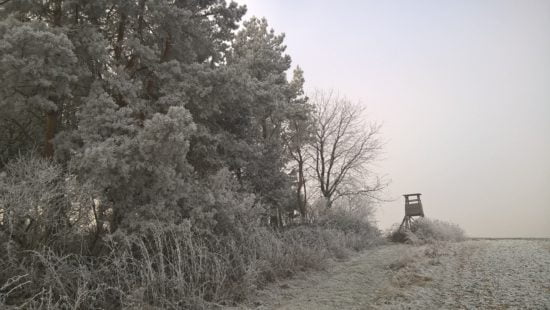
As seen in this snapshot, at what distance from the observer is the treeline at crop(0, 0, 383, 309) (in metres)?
5.21

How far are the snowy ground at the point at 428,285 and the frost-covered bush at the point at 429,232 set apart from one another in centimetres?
601

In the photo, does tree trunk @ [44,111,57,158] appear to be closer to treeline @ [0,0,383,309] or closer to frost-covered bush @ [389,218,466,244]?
treeline @ [0,0,383,309]

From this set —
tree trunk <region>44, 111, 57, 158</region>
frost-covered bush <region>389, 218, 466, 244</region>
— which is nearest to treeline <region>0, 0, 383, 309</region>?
tree trunk <region>44, 111, 57, 158</region>

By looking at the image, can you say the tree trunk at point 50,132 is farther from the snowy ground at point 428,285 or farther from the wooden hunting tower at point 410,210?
the wooden hunting tower at point 410,210

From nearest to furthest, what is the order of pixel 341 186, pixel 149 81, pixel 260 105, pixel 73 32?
pixel 73 32 → pixel 149 81 → pixel 260 105 → pixel 341 186

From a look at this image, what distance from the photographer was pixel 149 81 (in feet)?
30.0

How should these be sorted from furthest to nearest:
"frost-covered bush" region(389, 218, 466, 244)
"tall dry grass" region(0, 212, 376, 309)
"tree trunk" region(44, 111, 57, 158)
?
"frost-covered bush" region(389, 218, 466, 244) → "tree trunk" region(44, 111, 57, 158) → "tall dry grass" region(0, 212, 376, 309)

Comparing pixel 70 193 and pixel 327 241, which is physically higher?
pixel 70 193

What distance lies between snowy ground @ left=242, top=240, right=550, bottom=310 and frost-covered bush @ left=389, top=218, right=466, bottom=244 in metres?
6.01

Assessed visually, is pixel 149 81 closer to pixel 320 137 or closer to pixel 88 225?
pixel 88 225

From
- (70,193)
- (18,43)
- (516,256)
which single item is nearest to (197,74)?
(18,43)

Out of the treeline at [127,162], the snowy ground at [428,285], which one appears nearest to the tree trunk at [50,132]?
the treeline at [127,162]

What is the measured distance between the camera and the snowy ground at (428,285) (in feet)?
16.2

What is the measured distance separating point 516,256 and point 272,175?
7.52 metres
